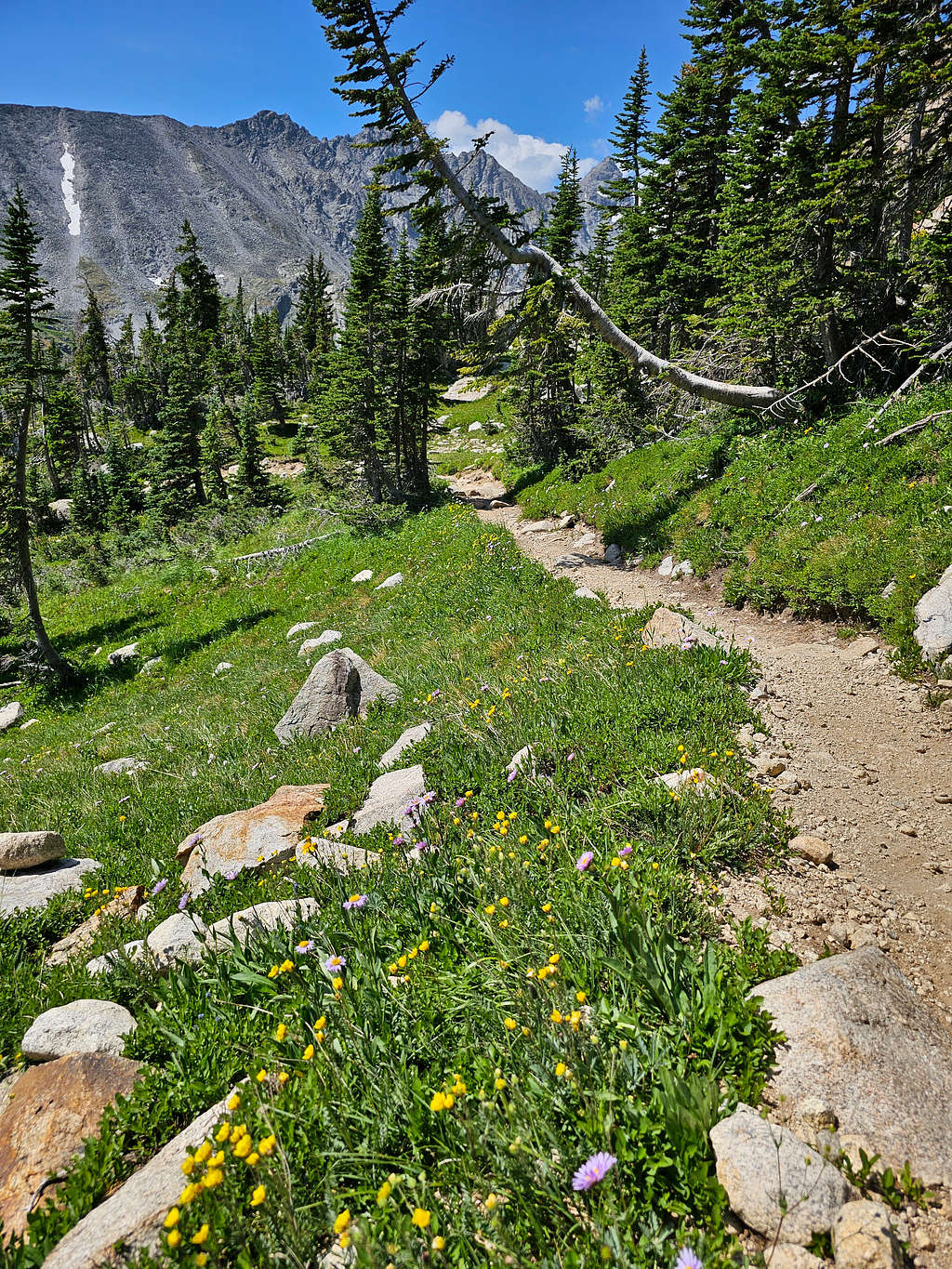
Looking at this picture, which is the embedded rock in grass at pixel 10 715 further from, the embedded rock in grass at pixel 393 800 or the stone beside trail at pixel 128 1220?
the stone beside trail at pixel 128 1220

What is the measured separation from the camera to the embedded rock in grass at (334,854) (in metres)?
4.72

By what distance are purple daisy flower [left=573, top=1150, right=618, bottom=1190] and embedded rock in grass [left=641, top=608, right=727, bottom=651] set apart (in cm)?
532

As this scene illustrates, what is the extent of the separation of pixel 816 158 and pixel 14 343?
81.8ft

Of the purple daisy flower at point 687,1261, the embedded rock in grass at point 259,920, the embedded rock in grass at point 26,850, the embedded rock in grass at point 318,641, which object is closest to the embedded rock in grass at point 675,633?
the embedded rock in grass at point 259,920

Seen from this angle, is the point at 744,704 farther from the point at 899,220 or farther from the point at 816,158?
the point at 816,158

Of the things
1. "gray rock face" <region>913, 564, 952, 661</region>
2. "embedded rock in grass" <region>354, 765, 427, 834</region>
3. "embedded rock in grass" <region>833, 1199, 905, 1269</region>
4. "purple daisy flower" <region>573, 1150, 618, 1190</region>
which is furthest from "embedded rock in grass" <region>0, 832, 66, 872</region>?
"gray rock face" <region>913, 564, 952, 661</region>

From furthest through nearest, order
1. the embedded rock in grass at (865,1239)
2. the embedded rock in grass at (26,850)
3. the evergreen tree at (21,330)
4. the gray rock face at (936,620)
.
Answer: the evergreen tree at (21,330), the embedded rock in grass at (26,850), the gray rock face at (936,620), the embedded rock in grass at (865,1239)

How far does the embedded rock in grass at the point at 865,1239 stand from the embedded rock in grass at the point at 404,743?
5.05 meters

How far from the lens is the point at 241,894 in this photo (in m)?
4.74

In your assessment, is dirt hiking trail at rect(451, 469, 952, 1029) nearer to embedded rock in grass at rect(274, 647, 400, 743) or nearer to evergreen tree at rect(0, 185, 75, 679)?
embedded rock in grass at rect(274, 647, 400, 743)

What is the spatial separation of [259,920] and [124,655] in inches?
836

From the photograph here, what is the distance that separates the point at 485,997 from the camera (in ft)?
10.1

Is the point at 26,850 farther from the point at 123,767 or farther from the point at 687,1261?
the point at 687,1261

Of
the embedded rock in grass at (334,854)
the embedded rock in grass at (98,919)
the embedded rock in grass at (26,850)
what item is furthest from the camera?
the embedded rock in grass at (26,850)
